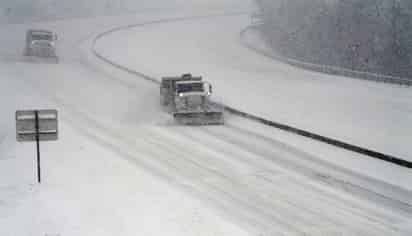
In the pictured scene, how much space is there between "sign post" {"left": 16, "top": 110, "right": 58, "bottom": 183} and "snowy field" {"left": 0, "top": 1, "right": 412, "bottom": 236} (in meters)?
1.49

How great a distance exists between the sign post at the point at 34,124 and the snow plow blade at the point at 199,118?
9.45m

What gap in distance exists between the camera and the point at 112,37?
6156 centimetres

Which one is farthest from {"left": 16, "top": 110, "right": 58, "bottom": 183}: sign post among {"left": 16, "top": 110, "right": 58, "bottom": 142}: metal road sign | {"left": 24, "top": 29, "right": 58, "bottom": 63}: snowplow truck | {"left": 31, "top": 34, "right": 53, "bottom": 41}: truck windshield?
{"left": 31, "top": 34, "right": 53, "bottom": 41}: truck windshield

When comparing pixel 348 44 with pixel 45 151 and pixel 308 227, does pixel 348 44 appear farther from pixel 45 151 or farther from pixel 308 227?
pixel 308 227

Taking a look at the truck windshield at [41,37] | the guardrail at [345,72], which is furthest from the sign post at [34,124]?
the truck windshield at [41,37]

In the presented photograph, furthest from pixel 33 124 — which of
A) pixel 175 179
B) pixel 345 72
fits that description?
pixel 345 72

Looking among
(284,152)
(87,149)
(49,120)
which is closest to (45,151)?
(87,149)

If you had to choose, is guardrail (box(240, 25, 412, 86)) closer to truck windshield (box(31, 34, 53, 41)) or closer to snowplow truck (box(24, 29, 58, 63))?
snowplow truck (box(24, 29, 58, 63))

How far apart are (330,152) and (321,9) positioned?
41945 millimetres

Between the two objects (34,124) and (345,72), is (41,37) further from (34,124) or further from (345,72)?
(34,124)

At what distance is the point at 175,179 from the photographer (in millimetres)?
16828

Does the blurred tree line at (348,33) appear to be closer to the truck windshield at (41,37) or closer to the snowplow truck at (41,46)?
the truck windshield at (41,37)

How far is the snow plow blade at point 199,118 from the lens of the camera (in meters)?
24.6

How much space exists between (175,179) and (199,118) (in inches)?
318
